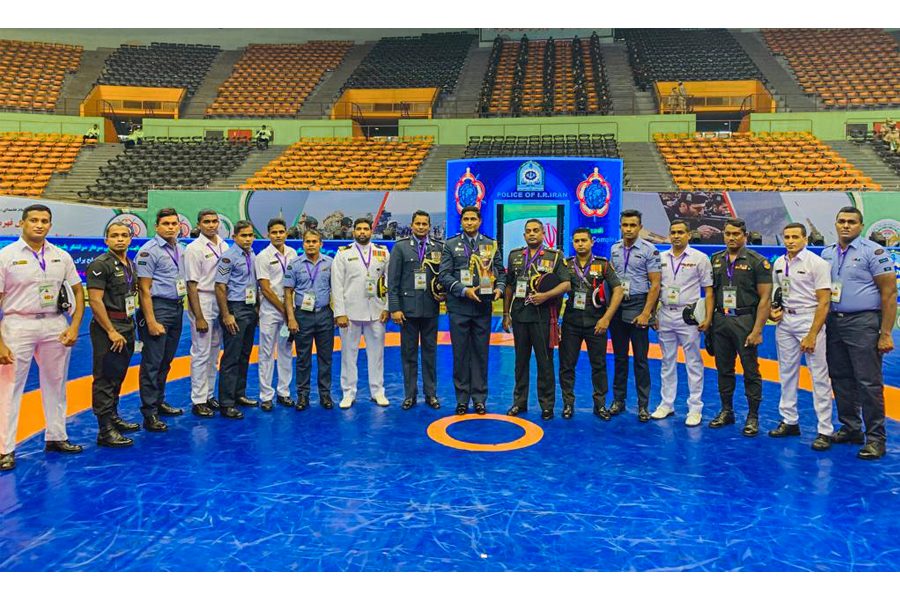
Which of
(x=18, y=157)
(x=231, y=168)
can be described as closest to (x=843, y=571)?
(x=231, y=168)

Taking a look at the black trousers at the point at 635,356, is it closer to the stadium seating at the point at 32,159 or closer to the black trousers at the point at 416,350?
the black trousers at the point at 416,350

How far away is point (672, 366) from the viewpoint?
17.4 feet

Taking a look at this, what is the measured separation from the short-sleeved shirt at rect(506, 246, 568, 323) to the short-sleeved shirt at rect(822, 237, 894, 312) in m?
2.09

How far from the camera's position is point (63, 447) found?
14.2 feet

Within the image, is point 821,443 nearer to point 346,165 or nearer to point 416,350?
point 416,350

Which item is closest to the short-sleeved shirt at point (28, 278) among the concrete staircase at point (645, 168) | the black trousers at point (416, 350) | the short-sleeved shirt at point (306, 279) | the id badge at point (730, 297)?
the short-sleeved shirt at point (306, 279)

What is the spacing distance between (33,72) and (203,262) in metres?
27.8

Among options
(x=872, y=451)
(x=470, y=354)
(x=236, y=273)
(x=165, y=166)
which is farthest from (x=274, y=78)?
(x=872, y=451)

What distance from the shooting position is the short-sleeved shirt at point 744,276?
474 centimetres

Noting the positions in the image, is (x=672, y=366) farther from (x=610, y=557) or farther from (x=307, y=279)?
(x=307, y=279)

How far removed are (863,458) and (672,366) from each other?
5.02 ft

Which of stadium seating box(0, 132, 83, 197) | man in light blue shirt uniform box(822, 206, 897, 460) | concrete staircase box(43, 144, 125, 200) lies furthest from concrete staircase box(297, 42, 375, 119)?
man in light blue shirt uniform box(822, 206, 897, 460)

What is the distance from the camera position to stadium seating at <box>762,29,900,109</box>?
848 inches

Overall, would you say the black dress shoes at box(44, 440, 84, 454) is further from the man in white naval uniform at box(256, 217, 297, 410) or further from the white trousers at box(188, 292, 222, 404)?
the man in white naval uniform at box(256, 217, 297, 410)
